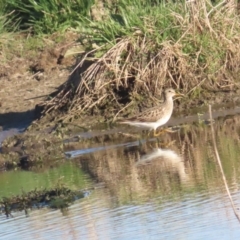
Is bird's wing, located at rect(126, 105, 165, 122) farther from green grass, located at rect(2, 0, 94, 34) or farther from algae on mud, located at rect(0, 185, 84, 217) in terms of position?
green grass, located at rect(2, 0, 94, 34)

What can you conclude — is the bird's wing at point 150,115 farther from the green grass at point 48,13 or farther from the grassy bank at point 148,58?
the green grass at point 48,13

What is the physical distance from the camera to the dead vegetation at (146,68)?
14734mm

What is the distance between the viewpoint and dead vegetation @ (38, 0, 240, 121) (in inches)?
580

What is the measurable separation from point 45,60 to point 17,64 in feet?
2.31

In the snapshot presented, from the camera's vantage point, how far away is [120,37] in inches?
590

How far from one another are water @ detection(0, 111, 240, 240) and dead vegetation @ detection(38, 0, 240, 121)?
3.93 feet

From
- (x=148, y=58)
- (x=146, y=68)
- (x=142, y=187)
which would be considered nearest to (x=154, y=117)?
(x=146, y=68)

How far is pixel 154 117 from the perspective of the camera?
1359 centimetres

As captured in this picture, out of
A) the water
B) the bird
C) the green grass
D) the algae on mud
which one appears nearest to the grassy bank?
the bird

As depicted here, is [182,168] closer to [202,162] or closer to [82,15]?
[202,162]

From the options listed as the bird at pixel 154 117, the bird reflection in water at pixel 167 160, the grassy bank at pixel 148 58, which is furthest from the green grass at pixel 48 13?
the bird reflection in water at pixel 167 160

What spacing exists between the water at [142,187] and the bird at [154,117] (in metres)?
0.20

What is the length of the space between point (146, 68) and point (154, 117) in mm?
1315

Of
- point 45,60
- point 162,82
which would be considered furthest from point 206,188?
point 45,60
